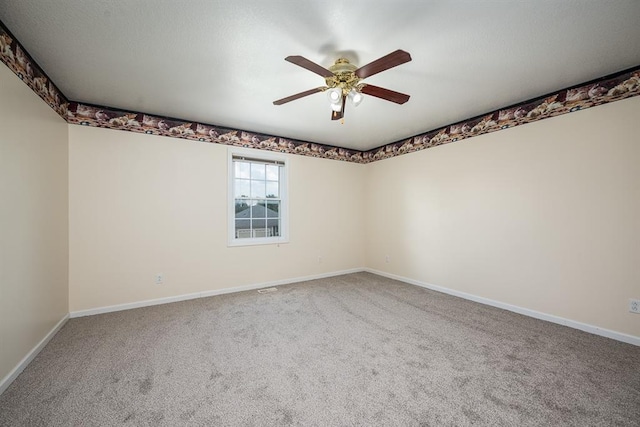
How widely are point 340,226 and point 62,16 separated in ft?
13.9

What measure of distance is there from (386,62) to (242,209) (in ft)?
10.0

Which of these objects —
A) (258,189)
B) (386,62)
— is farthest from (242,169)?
(386,62)

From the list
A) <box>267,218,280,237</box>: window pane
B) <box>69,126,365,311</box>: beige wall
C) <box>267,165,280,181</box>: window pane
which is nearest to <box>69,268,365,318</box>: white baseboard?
<box>69,126,365,311</box>: beige wall

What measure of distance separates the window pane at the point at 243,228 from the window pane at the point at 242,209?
0.27 ft

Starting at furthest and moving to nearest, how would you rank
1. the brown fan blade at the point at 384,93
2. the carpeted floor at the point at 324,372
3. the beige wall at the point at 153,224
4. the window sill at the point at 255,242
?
the window sill at the point at 255,242 < the beige wall at the point at 153,224 < the brown fan blade at the point at 384,93 < the carpeted floor at the point at 324,372

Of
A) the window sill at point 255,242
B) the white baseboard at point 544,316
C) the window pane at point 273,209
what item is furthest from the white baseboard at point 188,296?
the white baseboard at point 544,316

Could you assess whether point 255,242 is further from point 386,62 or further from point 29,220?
point 386,62

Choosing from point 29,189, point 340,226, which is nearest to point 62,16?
point 29,189

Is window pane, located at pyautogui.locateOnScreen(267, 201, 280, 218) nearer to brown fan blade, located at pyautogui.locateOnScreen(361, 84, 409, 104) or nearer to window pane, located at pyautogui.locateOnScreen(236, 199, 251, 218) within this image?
window pane, located at pyautogui.locateOnScreen(236, 199, 251, 218)

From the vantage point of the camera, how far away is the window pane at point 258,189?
4.13 meters

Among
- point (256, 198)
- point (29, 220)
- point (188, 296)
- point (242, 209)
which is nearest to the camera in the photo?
point (29, 220)

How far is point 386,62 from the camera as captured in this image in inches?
66.3

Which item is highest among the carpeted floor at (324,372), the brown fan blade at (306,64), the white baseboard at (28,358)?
the brown fan blade at (306,64)

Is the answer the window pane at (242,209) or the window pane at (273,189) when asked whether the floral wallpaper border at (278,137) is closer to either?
the window pane at (273,189)
